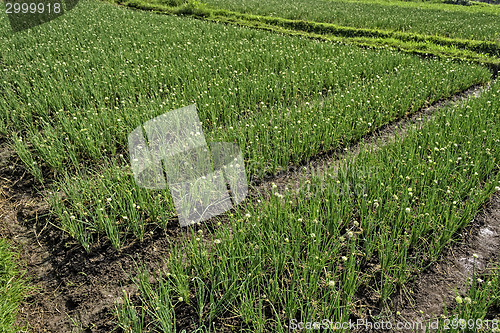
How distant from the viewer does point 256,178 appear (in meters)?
5.01

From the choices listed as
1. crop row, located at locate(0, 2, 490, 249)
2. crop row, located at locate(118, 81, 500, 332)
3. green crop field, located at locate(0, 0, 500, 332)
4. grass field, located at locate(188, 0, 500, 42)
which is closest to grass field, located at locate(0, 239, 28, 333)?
green crop field, located at locate(0, 0, 500, 332)

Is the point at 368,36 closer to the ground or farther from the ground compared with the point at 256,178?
farther from the ground

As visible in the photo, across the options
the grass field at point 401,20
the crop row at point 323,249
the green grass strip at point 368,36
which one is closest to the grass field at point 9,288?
the crop row at point 323,249

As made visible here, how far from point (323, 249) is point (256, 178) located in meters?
1.84

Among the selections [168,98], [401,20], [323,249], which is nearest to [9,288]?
[323,249]

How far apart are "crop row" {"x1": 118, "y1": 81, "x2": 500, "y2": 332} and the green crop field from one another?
0.03m

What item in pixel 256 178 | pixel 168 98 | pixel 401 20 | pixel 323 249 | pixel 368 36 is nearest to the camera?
pixel 323 249

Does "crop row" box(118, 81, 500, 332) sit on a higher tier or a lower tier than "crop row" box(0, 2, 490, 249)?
lower

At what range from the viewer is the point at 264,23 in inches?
674

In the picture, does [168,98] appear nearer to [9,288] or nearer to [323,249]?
[9,288]

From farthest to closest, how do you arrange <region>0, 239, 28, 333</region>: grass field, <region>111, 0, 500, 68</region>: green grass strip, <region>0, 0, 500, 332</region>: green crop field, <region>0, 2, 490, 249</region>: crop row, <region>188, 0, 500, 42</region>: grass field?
<region>188, 0, 500, 42</region>: grass field < <region>111, 0, 500, 68</region>: green grass strip < <region>0, 2, 490, 249</region>: crop row < <region>0, 0, 500, 332</region>: green crop field < <region>0, 239, 28, 333</region>: grass field

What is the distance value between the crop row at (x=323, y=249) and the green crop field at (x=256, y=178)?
0.03 m

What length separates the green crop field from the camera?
3.10 metres

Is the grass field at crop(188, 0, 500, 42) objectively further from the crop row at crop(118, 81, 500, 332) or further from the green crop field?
Result: the crop row at crop(118, 81, 500, 332)
